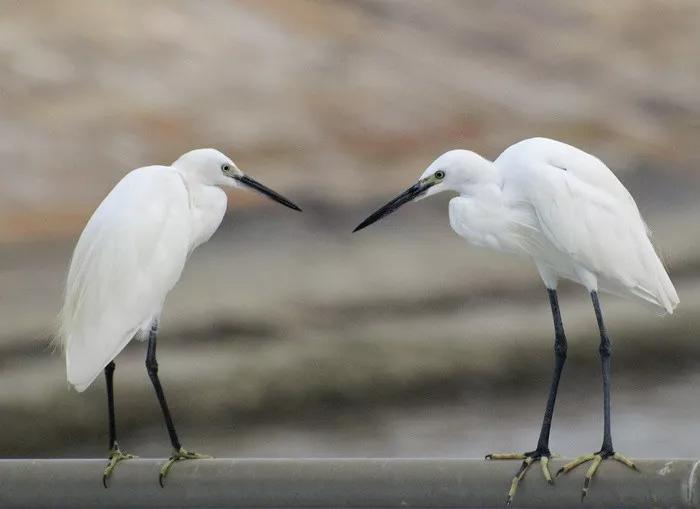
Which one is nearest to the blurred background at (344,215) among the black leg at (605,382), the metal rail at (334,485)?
the black leg at (605,382)

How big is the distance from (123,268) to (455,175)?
74 centimetres

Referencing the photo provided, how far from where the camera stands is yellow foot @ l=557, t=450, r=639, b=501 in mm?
2311

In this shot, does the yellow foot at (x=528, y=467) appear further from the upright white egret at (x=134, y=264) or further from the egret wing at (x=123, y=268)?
the egret wing at (x=123, y=268)

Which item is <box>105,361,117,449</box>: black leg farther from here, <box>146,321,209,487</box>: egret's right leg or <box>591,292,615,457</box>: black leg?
<box>591,292,615,457</box>: black leg

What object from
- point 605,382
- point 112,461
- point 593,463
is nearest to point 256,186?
point 112,461

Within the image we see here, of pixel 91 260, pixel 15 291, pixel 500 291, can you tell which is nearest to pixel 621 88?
pixel 500 291

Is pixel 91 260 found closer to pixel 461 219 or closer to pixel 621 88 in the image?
pixel 461 219

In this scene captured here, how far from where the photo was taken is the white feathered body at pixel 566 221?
2.49 meters

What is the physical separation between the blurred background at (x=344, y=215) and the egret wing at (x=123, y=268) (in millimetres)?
554

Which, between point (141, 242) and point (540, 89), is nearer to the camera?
point (141, 242)

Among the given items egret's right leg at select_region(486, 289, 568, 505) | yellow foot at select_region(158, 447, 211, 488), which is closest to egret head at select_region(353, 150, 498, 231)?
egret's right leg at select_region(486, 289, 568, 505)

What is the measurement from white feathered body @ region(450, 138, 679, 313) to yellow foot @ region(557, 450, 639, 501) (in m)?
0.36

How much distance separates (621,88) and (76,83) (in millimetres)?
1503

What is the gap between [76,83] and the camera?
3.42 m
